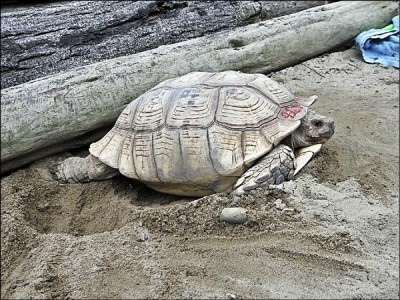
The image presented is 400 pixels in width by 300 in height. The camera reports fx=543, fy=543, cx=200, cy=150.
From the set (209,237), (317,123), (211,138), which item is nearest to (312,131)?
(317,123)

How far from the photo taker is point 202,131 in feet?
11.7

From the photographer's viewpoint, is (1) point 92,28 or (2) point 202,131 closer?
(2) point 202,131

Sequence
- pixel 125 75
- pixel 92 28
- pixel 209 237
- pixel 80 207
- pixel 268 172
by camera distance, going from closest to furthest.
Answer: pixel 209 237, pixel 268 172, pixel 80 207, pixel 125 75, pixel 92 28

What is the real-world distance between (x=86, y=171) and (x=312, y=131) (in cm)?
167

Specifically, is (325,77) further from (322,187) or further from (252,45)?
(322,187)

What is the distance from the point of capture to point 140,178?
12.2ft

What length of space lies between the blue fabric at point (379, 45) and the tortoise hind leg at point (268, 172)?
9.08ft

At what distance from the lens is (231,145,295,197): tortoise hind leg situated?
3426mm

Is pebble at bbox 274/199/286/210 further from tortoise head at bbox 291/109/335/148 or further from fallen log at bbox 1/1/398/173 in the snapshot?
fallen log at bbox 1/1/398/173

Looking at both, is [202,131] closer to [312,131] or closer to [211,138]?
[211,138]

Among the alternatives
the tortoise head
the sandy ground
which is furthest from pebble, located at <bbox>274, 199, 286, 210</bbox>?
the tortoise head

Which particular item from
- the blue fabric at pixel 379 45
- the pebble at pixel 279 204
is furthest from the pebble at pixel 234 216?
the blue fabric at pixel 379 45

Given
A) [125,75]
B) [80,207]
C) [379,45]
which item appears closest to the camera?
[80,207]

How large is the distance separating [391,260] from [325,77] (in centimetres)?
299
